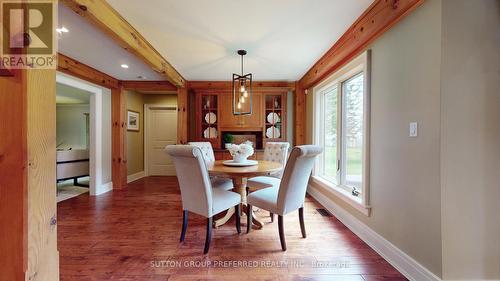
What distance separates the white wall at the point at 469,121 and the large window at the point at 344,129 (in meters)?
0.79

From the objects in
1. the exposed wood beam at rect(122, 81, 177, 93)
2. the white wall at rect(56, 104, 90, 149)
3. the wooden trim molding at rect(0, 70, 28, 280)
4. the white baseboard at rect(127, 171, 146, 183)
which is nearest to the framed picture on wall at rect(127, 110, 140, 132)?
the exposed wood beam at rect(122, 81, 177, 93)

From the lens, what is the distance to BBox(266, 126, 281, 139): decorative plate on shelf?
4.42 metres

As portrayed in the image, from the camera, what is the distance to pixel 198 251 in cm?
201

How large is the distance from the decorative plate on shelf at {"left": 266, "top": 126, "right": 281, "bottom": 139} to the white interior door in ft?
8.41

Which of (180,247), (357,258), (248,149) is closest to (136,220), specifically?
(180,247)

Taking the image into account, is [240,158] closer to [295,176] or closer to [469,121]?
[295,176]

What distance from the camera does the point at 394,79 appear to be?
1812mm

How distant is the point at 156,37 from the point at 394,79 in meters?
2.43

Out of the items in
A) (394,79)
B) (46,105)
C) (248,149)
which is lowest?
(248,149)

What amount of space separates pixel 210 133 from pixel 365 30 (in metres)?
3.18

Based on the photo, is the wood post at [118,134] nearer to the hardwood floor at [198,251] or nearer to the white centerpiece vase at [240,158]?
the hardwood floor at [198,251]

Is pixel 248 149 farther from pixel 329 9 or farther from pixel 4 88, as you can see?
pixel 4 88

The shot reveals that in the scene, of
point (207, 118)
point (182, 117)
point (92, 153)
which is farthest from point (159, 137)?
point (207, 118)

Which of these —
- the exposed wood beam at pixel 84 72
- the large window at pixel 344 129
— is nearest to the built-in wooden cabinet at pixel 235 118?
the large window at pixel 344 129
